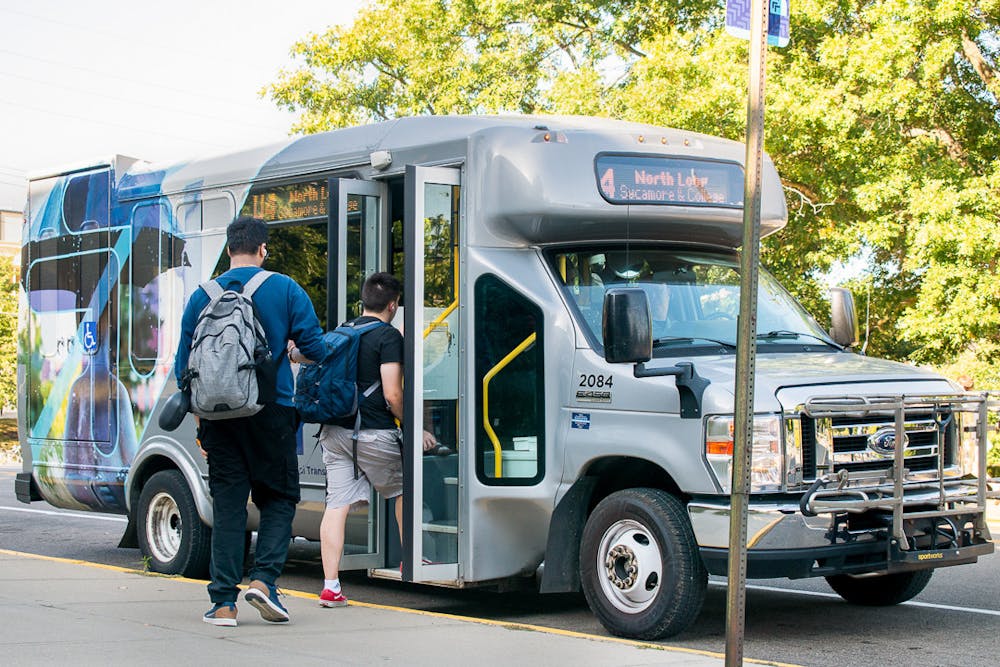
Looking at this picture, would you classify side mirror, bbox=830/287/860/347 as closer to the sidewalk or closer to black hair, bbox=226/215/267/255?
the sidewalk

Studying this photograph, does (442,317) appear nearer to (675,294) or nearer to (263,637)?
(675,294)

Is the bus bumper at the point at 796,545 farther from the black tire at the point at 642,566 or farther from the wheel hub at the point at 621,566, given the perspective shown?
the wheel hub at the point at 621,566

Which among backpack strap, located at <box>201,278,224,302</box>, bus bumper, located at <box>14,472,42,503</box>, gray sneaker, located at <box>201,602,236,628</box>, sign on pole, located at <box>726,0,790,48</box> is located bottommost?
gray sneaker, located at <box>201,602,236,628</box>

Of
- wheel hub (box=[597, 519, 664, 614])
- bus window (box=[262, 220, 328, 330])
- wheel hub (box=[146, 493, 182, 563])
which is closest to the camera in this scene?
wheel hub (box=[597, 519, 664, 614])

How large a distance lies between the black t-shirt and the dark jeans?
3.38 feet

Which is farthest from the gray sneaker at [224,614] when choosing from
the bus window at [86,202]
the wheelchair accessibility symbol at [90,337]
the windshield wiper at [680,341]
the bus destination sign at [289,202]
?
the bus window at [86,202]

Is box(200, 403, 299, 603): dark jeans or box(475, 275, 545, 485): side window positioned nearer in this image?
box(200, 403, 299, 603): dark jeans

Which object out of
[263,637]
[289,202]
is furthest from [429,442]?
[289,202]

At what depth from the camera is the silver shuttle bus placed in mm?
7270

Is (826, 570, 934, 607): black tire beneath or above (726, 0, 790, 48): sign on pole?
beneath

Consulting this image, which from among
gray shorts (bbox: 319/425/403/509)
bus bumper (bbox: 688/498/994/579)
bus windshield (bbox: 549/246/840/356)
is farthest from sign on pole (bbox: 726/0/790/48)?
gray shorts (bbox: 319/425/403/509)

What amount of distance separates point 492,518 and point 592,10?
1989 cm

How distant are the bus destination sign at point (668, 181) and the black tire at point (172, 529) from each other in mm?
3867

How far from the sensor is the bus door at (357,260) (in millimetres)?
8750
